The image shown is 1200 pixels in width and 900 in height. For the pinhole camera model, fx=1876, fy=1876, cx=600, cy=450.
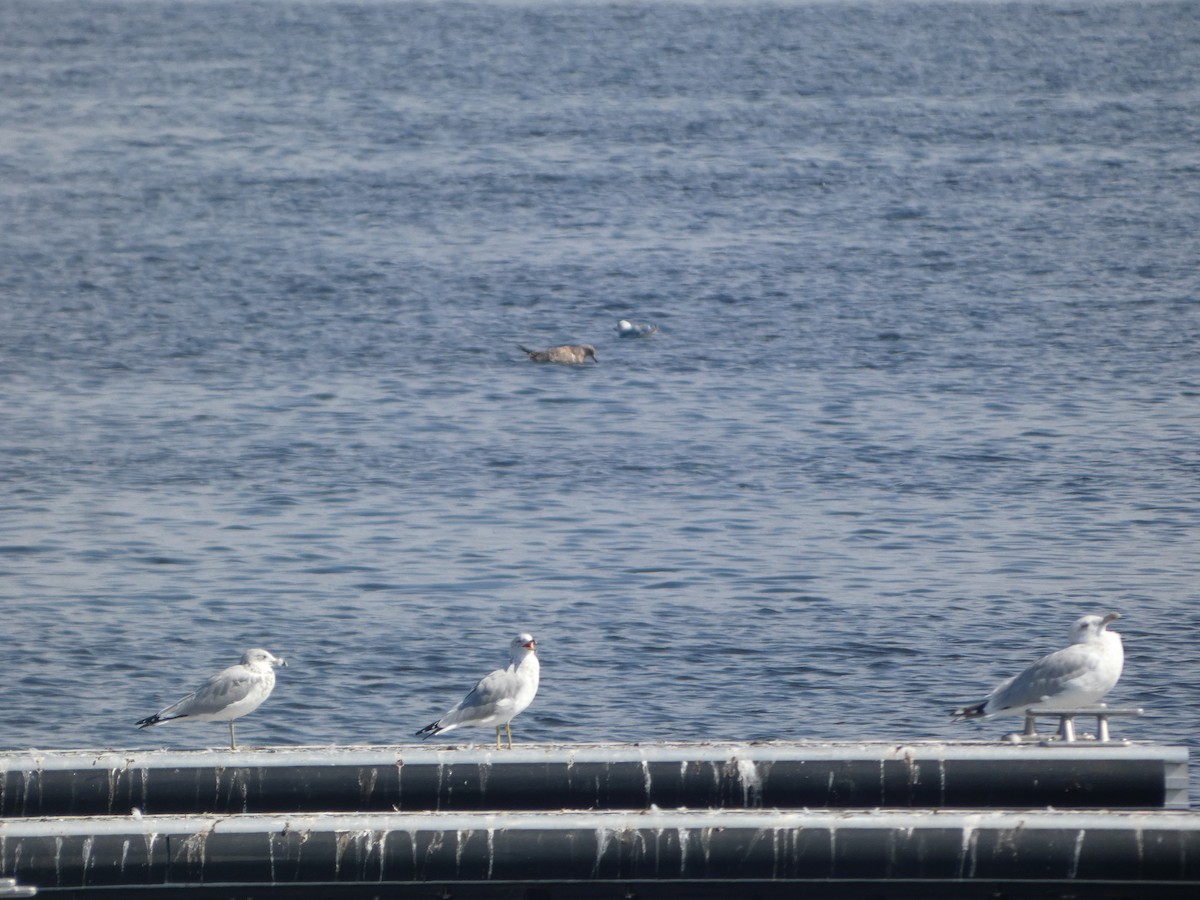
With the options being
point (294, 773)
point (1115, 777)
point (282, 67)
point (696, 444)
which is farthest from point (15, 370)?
point (282, 67)

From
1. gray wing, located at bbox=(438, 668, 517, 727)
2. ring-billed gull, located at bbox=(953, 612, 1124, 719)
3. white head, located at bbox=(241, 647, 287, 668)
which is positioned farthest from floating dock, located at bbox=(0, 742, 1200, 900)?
white head, located at bbox=(241, 647, 287, 668)

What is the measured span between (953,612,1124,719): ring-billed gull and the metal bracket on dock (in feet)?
0.24

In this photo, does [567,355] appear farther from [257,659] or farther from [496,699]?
[496,699]

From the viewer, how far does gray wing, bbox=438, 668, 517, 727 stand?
1127 cm

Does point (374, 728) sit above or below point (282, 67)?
below

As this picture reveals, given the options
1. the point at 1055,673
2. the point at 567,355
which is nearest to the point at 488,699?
the point at 1055,673

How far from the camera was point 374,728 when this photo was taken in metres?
13.4

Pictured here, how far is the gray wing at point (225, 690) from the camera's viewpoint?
1148 centimetres

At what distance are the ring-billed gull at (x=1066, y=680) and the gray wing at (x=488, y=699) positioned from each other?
104 inches

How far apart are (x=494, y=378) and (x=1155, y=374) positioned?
899 centimetres

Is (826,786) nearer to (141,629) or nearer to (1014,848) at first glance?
(1014,848)

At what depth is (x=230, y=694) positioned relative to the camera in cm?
1148

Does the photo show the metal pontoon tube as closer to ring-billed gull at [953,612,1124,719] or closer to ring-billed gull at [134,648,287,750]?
ring-billed gull at [953,612,1124,719]

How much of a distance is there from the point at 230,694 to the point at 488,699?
63.1 inches
